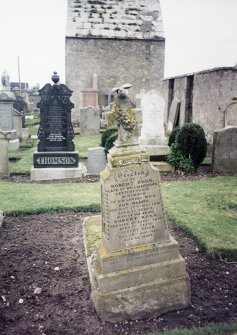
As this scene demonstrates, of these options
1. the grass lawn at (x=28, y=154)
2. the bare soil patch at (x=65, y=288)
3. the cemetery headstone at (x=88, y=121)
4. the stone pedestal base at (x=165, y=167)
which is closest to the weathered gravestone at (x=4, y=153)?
the grass lawn at (x=28, y=154)

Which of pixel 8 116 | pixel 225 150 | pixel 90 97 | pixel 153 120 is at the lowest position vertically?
pixel 225 150

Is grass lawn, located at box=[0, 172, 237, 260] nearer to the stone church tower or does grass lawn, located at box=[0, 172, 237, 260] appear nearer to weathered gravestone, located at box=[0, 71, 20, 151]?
weathered gravestone, located at box=[0, 71, 20, 151]

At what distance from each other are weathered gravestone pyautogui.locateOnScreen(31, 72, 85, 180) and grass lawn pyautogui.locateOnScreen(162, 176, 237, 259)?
124 inches

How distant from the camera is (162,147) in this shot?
10.6 metres

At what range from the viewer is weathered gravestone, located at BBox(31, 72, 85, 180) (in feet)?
32.3

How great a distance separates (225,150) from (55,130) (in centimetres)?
510

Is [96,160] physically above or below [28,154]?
above

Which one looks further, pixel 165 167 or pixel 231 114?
pixel 231 114

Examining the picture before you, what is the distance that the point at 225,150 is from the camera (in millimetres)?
9562

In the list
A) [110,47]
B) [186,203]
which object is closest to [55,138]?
[186,203]

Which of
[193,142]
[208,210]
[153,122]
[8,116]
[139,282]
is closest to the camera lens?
[139,282]

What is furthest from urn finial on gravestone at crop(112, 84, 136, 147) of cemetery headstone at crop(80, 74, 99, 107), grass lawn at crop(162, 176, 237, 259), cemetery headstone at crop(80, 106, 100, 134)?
cemetery headstone at crop(80, 74, 99, 107)

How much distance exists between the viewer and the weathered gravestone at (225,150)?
30.9 feet

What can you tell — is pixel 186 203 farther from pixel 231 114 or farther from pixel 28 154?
pixel 28 154
